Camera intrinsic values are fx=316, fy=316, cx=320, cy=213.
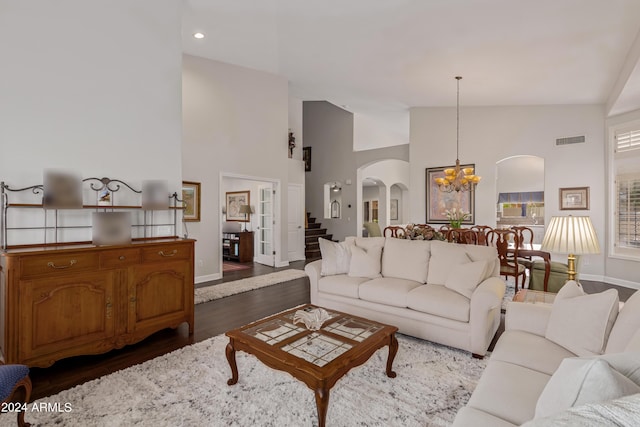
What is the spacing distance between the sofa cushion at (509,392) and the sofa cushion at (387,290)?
4.48 feet

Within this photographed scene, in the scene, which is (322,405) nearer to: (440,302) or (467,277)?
(440,302)

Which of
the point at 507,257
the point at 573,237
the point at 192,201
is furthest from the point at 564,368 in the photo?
the point at 192,201

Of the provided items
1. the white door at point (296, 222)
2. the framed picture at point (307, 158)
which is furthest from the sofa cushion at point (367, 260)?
the framed picture at point (307, 158)

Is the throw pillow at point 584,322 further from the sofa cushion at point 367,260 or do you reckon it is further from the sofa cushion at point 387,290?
the sofa cushion at point 367,260

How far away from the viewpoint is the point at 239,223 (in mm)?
8508

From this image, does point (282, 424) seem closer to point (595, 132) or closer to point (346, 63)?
point (346, 63)

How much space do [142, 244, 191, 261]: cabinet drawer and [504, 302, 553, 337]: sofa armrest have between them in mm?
2846

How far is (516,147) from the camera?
6.26 m

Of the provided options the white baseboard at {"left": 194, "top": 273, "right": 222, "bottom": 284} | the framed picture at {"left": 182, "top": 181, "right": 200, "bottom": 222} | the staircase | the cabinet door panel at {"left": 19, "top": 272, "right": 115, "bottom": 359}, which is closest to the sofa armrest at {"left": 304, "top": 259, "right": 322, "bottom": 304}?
the cabinet door panel at {"left": 19, "top": 272, "right": 115, "bottom": 359}

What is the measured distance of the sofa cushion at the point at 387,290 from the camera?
9.89 ft

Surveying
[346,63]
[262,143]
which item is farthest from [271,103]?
[346,63]

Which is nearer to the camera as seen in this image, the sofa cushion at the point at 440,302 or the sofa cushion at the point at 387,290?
the sofa cushion at the point at 440,302

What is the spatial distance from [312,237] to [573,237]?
7020 mm

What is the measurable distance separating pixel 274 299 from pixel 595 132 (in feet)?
20.4
